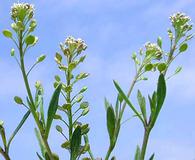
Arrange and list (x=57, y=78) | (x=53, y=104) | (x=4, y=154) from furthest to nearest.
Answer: (x=57, y=78) → (x=53, y=104) → (x=4, y=154)

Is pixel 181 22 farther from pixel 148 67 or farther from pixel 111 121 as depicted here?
pixel 111 121

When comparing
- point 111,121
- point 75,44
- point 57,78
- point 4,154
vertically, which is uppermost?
point 75,44

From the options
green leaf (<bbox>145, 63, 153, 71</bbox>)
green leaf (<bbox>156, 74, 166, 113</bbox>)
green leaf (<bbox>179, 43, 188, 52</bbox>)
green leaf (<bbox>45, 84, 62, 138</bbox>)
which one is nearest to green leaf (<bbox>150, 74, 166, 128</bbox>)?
green leaf (<bbox>156, 74, 166, 113</bbox>)

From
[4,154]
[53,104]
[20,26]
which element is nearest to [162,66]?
[53,104]

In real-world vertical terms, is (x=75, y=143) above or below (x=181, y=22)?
below

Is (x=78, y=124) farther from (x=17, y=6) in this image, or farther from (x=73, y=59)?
(x=17, y=6)

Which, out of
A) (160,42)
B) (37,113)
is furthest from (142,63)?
(37,113)

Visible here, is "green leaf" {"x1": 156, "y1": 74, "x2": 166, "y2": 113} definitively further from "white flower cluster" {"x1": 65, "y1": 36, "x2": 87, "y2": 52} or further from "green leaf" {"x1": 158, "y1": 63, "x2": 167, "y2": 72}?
"white flower cluster" {"x1": 65, "y1": 36, "x2": 87, "y2": 52}

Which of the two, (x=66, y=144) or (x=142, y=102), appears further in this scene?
(x=142, y=102)
